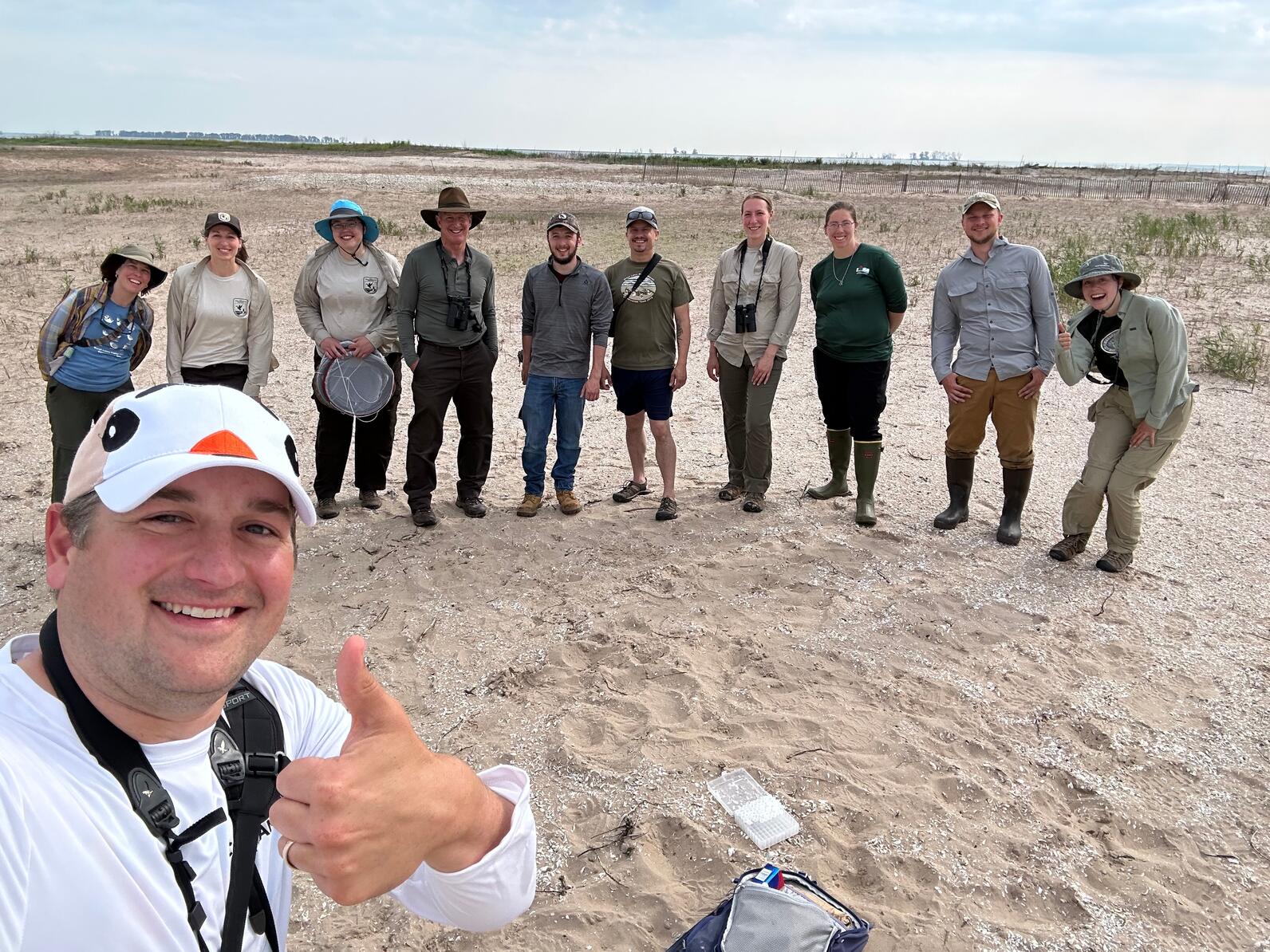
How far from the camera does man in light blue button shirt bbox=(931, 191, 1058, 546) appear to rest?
17.5ft

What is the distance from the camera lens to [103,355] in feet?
16.0

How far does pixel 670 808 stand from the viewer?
3256mm

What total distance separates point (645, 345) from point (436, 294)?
1.46 m

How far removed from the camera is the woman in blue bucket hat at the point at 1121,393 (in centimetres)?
482

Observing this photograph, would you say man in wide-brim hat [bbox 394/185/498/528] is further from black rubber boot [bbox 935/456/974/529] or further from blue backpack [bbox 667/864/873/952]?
blue backpack [bbox 667/864/873/952]

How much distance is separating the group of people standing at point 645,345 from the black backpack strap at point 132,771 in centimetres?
441

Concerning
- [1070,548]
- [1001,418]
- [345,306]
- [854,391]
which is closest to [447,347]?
[345,306]

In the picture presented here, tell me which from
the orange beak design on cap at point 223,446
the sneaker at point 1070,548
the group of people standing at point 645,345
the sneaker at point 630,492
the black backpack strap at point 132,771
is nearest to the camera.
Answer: the black backpack strap at point 132,771

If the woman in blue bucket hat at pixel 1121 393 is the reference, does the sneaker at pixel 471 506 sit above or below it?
below

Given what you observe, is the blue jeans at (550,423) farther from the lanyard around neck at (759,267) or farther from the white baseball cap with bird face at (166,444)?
the white baseball cap with bird face at (166,444)

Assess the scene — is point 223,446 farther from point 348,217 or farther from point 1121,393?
point 1121,393

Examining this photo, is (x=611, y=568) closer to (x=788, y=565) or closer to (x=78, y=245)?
(x=788, y=565)

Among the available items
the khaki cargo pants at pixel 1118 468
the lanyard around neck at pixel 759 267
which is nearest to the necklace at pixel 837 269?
the lanyard around neck at pixel 759 267

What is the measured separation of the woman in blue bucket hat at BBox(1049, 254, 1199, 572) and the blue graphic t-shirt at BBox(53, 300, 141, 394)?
5.68 meters
